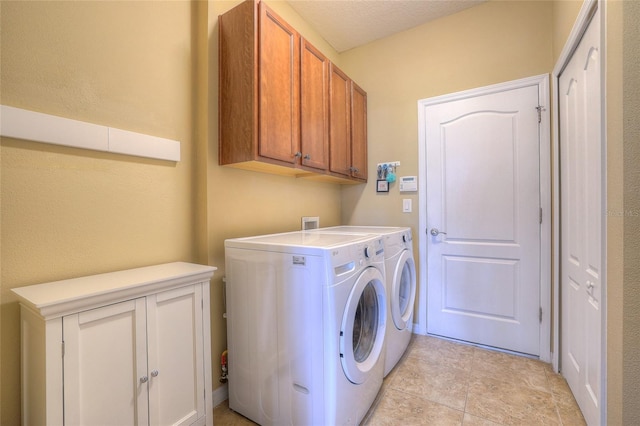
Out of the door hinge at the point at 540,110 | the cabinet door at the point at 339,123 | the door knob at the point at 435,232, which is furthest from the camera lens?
the door knob at the point at 435,232

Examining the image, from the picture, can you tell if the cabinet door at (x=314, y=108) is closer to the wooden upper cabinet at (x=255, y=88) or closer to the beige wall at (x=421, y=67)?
the wooden upper cabinet at (x=255, y=88)

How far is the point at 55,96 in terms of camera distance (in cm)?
109

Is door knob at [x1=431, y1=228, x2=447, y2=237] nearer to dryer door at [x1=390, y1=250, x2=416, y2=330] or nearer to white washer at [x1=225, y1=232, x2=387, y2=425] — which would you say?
dryer door at [x1=390, y1=250, x2=416, y2=330]

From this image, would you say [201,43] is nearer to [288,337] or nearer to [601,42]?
[288,337]

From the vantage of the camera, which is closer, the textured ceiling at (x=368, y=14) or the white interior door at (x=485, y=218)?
the white interior door at (x=485, y=218)

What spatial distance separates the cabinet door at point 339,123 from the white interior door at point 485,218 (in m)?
0.72

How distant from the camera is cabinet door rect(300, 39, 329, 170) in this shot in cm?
183

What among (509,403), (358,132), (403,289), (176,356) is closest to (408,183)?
(358,132)

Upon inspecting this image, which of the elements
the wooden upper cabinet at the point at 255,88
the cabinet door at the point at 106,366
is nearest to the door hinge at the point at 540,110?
the wooden upper cabinet at the point at 255,88

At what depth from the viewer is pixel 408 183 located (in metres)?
2.48

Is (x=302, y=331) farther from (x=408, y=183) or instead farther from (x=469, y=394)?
(x=408, y=183)

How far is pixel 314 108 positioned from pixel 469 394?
2108 mm

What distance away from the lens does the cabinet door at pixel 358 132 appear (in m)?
2.45

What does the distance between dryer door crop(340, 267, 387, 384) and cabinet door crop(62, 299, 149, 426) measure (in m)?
0.82
